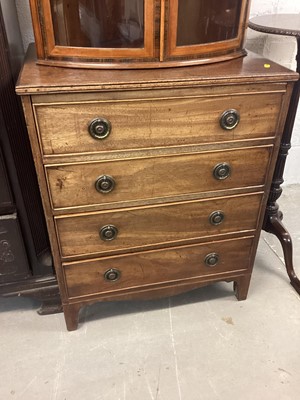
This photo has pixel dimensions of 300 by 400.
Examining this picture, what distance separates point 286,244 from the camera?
65.2 inches

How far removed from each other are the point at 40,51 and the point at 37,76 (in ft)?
0.45

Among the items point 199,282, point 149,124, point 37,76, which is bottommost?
point 199,282

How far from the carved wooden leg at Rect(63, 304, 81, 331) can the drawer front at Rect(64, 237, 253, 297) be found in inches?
2.7

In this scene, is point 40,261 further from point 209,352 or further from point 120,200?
point 209,352

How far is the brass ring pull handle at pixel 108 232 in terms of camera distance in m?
1.22

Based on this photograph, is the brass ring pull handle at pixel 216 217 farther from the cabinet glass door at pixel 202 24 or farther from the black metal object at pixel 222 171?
the cabinet glass door at pixel 202 24

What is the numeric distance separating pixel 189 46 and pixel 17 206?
0.80 m

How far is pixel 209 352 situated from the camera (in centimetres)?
139

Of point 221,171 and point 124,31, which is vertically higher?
point 124,31

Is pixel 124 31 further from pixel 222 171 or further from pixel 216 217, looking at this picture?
pixel 216 217

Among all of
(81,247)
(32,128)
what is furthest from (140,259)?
(32,128)

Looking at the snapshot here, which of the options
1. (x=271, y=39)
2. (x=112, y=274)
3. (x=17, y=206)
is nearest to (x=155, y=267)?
(x=112, y=274)

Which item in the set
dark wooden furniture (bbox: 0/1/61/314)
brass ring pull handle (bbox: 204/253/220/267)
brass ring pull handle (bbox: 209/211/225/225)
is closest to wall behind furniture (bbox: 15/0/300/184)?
dark wooden furniture (bbox: 0/1/61/314)

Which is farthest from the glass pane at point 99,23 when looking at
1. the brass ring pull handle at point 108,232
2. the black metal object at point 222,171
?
the brass ring pull handle at point 108,232
